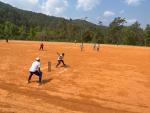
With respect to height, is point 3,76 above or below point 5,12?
below

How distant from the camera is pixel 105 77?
22984 mm

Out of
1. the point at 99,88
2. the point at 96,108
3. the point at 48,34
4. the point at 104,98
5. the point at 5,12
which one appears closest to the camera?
the point at 96,108

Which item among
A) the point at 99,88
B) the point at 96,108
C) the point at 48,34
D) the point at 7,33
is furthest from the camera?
the point at 48,34

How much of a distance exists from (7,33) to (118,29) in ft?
122

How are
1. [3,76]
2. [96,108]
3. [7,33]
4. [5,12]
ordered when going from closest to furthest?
1. [96,108]
2. [3,76]
3. [7,33]
4. [5,12]

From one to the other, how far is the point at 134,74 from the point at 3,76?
32.7ft

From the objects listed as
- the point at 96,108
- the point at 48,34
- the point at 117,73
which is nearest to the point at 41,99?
the point at 96,108

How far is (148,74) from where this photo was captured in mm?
25688

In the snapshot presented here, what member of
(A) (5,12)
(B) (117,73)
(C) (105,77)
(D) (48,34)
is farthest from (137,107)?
(A) (5,12)

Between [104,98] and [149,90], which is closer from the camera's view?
[104,98]

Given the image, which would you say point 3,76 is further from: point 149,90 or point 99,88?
point 149,90

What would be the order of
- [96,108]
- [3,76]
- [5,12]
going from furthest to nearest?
[5,12] < [3,76] < [96,108]

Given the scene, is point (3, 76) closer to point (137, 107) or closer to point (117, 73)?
point (117, 73)

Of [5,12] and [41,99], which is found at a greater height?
[5,12]
